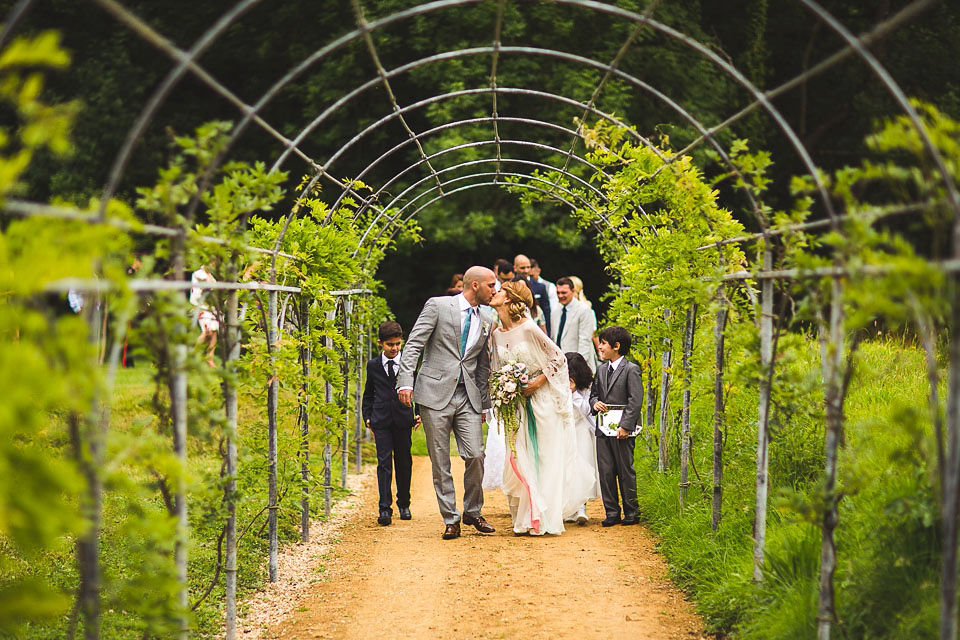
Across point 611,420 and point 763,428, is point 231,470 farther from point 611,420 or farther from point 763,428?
point 611,420

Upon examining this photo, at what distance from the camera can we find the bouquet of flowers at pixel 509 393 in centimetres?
752

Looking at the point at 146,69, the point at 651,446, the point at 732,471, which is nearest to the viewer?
the point at 732,471

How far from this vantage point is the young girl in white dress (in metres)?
7.95

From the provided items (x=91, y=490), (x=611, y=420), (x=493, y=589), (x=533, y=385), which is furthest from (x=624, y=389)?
(x=91, y=490)

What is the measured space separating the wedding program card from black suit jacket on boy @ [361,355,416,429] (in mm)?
1620

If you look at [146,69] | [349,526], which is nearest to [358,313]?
[349,526]

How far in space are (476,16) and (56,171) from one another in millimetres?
8564

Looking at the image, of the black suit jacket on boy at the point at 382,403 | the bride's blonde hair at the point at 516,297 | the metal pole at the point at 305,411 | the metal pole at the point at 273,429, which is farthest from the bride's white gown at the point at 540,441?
the metal pole at the point at 273,429

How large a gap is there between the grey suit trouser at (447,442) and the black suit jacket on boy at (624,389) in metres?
1.08

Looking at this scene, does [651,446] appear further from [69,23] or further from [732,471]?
[69,23]

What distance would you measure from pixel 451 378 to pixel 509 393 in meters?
0.49

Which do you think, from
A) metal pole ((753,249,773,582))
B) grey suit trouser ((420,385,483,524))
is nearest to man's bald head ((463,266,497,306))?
grey suit trouser ((420,385,483,524))

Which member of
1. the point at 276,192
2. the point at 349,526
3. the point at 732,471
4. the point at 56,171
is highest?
the point at 56,171

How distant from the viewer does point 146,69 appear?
1705cm
